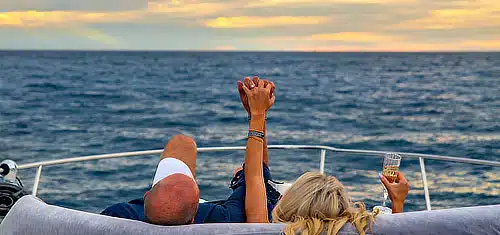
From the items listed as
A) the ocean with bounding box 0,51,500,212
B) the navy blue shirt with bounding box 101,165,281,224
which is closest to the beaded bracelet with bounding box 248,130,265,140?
the navy blue shirt with bounding box 101,165,281,224

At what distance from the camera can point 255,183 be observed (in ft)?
7.56

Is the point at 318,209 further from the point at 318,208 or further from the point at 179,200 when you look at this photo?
the point at 179,200

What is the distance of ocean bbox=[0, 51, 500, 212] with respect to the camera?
47.4ft

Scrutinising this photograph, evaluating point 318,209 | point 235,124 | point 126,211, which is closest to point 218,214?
point 126,211

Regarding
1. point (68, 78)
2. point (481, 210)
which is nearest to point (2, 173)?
point (481, 210)

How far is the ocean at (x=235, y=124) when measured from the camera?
1445 centimetres

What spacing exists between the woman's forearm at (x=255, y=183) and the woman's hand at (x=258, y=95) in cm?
5

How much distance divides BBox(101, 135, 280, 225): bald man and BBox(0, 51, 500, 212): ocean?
796 centimetres

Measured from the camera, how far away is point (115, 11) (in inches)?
1154

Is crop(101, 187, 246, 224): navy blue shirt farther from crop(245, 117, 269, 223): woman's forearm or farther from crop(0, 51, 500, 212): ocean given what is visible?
crop(0, 51, 500, 212): ocean

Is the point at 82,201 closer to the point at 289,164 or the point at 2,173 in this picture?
the point at 289,164

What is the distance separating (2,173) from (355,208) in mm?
1726

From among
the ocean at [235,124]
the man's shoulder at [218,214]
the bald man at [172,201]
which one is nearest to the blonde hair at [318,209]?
the bald man at [172,201]

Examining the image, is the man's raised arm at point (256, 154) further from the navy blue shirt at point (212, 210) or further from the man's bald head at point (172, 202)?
the man's bald head at point (172, 202)
